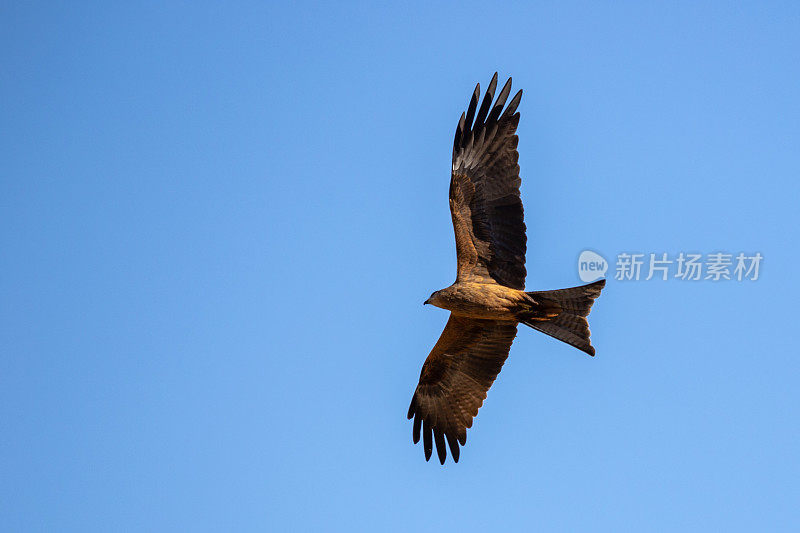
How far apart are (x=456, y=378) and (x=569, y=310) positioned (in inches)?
89.6

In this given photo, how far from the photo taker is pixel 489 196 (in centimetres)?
1229

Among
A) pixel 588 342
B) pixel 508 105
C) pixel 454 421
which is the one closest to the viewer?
pixel 588 342

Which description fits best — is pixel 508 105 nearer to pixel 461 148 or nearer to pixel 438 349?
pixel 461 148

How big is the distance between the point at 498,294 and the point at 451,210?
1.25 metres

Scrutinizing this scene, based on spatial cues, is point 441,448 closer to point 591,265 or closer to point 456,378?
point 456,378

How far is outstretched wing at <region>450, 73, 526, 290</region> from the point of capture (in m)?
12.2

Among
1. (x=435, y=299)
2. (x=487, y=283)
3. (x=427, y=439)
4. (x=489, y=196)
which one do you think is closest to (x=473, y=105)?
(x=489, y=196)

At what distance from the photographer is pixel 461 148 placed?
12.5m

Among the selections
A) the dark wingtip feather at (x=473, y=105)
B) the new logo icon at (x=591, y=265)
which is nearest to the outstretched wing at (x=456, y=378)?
the new logo icon at (x=591, y=265)

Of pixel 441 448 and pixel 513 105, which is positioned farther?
pixel 441 448

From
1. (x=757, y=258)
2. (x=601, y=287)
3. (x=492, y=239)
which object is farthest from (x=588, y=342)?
(x=757, y=258)

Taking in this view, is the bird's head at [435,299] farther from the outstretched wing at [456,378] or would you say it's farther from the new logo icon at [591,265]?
the new logo icon at [591,265]

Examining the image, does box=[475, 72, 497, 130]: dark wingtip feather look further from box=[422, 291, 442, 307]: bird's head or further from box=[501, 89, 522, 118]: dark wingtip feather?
box=[422, 291, 442, 307]: bird's head

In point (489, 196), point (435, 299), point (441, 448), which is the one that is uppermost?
point (489, 196)
